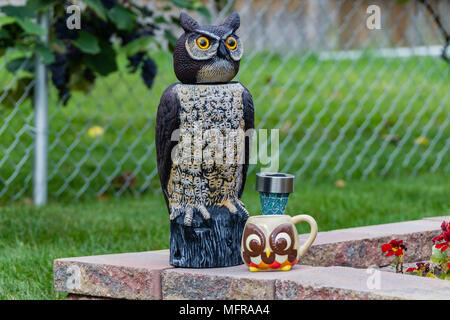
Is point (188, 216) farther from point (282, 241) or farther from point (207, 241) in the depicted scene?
point (282, 241)

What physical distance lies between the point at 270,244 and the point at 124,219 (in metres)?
1.52

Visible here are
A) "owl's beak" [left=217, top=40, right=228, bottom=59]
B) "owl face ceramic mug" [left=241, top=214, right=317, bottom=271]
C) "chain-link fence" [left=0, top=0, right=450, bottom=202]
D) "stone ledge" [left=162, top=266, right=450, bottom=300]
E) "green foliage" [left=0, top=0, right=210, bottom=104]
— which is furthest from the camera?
"chain-link fence" [left=0, top=0, right=450, bottom=202]

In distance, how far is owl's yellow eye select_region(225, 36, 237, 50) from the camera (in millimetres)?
1854

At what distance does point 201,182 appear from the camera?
1.85 meters

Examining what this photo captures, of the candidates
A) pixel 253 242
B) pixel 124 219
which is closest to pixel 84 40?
pixel 124 219

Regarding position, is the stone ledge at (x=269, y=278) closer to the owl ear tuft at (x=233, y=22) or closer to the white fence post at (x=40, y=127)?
the owl ear tuft at (x=233, y=22)

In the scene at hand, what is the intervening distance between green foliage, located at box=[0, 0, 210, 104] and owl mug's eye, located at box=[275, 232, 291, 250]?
1676 mm

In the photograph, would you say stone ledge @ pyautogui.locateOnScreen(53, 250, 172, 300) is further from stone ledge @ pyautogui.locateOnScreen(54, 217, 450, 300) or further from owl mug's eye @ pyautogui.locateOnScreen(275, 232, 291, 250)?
owl mug's eye @ pyautogui.locateOnScreen(275, 232, 291, 250)

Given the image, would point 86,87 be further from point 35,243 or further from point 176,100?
point 176,100

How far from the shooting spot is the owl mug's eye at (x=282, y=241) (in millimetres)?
1735

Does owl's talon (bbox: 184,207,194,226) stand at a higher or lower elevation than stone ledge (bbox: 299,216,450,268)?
higher

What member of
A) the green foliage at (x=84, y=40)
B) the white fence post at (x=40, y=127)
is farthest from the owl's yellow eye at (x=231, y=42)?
the white fence post at (x=40, y=127)

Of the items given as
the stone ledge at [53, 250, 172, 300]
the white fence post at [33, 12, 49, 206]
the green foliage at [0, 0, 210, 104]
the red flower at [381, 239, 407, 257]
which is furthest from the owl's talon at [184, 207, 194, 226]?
the white fence post at [33, 12, 49, 206]

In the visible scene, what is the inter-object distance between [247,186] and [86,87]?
1015 mm
